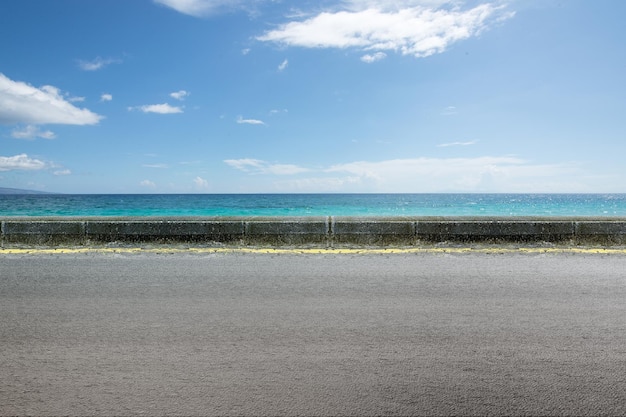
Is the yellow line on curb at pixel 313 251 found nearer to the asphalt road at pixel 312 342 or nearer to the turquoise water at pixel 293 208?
the asphalt road at pixel 312 342

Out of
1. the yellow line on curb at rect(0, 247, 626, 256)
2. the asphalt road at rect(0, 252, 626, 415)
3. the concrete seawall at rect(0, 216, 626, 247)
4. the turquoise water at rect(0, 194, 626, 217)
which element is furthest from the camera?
the turquoise water at rect(0, 194, 626, 217)

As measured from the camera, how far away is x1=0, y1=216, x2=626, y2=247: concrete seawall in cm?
1133

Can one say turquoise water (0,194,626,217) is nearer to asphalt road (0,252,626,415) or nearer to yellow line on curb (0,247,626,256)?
yellow line on curb (0,247,626,256)

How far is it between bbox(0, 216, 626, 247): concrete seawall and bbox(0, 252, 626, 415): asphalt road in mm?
3099

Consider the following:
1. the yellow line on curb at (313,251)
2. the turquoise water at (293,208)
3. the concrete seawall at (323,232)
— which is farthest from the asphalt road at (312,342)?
the turquoise water at (293,208)

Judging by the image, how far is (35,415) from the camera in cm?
337

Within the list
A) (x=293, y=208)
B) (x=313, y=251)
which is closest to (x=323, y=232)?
(x=313, y=251)

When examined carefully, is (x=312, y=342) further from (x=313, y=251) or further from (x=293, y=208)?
(x=293, y=208)

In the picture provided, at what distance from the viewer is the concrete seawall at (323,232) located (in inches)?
446

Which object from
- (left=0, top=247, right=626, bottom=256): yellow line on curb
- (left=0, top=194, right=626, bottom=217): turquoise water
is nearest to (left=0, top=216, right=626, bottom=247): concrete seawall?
(left=0, top=247, right=626, bottom=256): yellow line on curb

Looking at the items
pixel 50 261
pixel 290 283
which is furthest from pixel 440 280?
pixel 50 261

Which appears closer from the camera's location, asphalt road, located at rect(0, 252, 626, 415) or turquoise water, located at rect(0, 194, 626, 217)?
asphalt road, located at rect(0, 252, 626, 415)

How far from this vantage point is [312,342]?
4.70m

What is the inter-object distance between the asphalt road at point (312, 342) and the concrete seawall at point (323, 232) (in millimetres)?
3099
